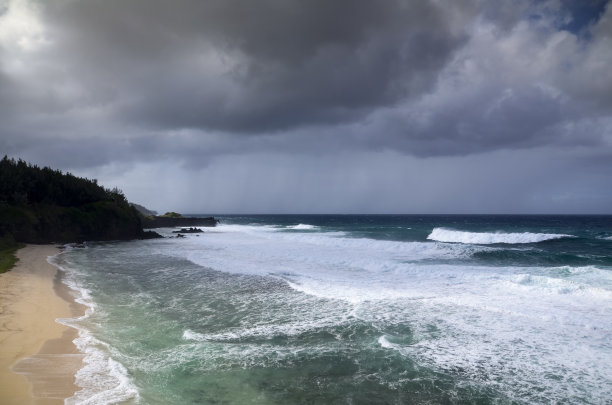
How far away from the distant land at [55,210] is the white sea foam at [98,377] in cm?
1817

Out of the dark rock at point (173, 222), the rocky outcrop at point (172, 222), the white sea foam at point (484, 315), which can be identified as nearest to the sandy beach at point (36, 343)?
the white sea foam at point (484, 315)

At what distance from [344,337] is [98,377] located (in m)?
5.28

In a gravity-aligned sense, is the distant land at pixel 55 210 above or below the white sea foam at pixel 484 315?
above

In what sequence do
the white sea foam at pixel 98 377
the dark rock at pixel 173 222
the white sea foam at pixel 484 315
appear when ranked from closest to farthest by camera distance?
1. the white sea foam at pixel 98 377
2. the white sea foam at pixel 484 315
3. the dark rock at pixel 173 222

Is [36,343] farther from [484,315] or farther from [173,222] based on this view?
[173,222]

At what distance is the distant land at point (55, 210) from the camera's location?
29.1 m

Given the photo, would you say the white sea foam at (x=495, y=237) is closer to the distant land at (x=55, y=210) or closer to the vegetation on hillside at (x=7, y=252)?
the distant land at (x=55, y=210)

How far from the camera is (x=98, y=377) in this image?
6512 mm

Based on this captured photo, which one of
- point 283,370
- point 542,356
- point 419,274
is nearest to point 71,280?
point 283,370

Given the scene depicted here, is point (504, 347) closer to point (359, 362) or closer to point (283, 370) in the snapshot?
point (359, 362)

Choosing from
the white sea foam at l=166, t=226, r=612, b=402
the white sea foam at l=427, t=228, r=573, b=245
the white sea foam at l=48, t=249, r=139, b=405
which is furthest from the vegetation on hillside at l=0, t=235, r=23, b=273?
the white sea foam at l=427, t=228, r=573, b=245

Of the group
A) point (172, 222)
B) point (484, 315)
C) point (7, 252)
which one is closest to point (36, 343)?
point (484, 315)

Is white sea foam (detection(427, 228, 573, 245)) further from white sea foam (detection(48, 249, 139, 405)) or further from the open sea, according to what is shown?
white sea foam (detection(48, 249, 139, 405))

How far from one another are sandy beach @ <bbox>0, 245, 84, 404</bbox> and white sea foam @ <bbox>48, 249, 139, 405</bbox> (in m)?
0.15
